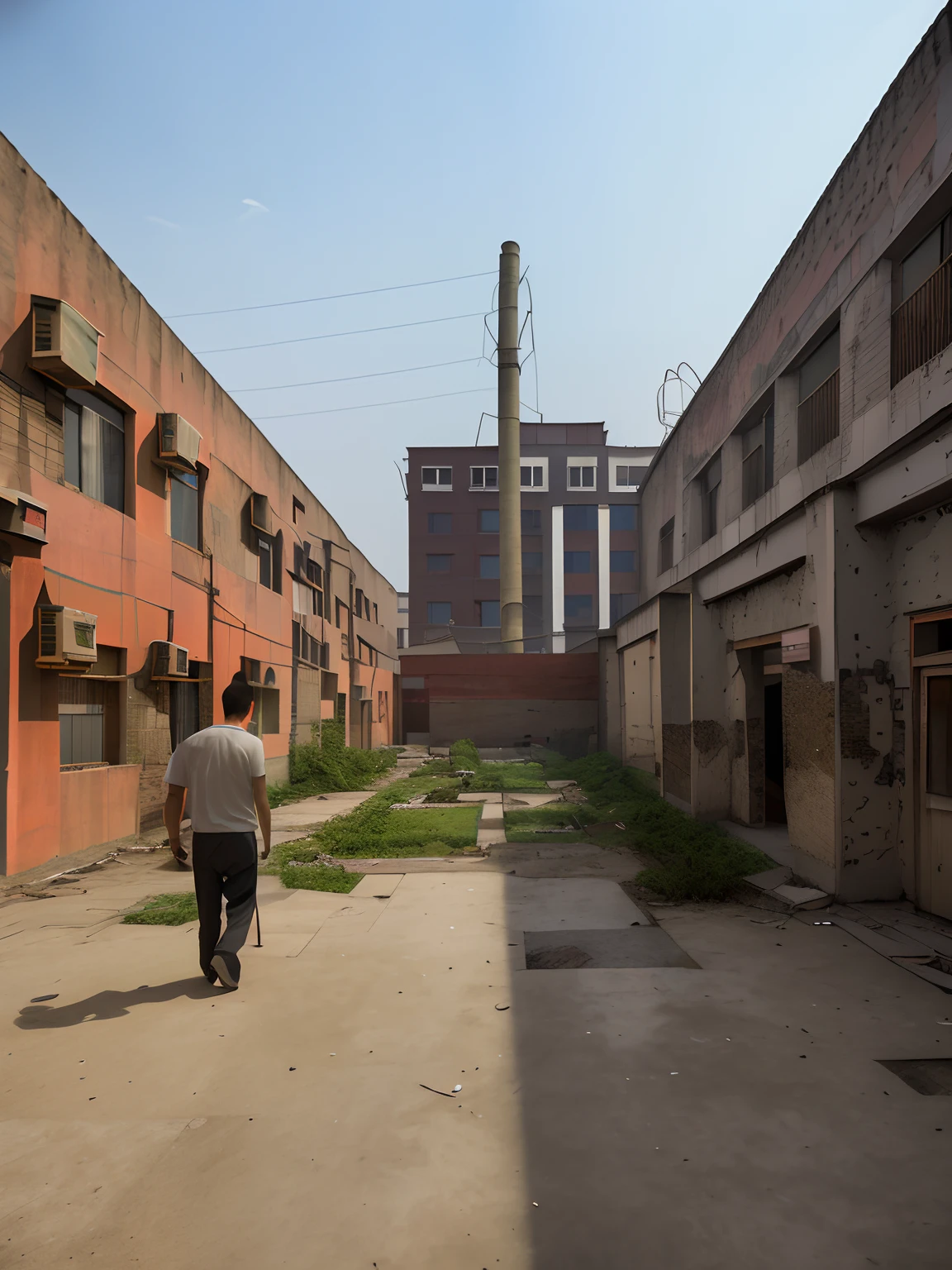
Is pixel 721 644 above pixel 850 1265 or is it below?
above

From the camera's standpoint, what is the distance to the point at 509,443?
31.5m

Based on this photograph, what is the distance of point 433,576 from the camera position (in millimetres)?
42469

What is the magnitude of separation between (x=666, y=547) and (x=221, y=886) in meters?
13.0

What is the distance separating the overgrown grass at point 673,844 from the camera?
689 cm

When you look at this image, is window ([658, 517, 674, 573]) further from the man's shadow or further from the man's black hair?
the man's shadow

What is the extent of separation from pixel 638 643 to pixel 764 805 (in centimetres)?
573

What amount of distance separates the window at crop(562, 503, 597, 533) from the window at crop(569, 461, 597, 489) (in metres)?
1.25

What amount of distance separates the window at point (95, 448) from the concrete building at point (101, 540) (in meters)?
0.02

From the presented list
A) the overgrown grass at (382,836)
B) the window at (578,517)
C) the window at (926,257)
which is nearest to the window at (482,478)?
the window at (578,517)

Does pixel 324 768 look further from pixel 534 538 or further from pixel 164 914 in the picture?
pixel 534 538

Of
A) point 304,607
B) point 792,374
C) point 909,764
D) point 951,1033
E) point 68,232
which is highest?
point 68,232

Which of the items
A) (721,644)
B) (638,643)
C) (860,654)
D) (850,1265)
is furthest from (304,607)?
(850,1265)

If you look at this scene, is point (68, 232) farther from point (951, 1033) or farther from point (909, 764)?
point (951, 1033)

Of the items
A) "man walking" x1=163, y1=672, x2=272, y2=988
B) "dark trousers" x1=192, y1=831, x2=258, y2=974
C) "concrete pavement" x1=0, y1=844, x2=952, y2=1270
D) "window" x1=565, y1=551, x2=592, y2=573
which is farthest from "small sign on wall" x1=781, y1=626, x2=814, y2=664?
"window" x1=565, y1=551, x2=592, y2=573
